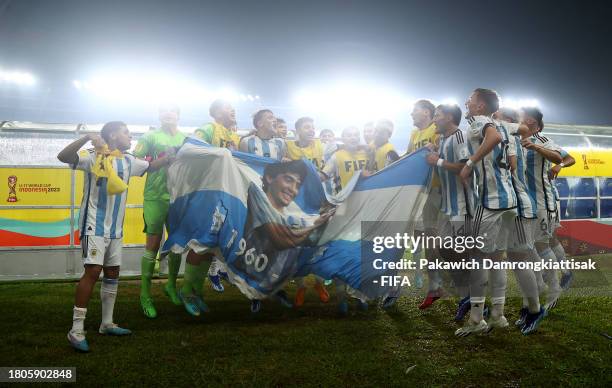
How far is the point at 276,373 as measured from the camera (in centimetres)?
344

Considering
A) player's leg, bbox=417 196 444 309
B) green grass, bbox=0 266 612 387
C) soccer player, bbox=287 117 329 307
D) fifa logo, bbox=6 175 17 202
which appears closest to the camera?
green grass, bbox=0 266 612 387

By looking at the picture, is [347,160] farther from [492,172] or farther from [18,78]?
[18,78]

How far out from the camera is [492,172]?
455 cm

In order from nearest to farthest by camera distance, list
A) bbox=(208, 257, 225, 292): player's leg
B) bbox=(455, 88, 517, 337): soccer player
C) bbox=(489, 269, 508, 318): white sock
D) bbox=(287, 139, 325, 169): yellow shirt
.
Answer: bbox=(455, 88, 517, 337): soccer player
bbox=(489, 269, 508, 318): white sock
bbox=(287, 139, 325, 169): yellow shirt
bbox=(208, 257, 225, 292): player's leg

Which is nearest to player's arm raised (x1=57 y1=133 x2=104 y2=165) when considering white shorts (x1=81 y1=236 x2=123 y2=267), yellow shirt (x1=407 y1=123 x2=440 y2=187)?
white shorts (x1=81 y1=236 x2=123 y2=267)

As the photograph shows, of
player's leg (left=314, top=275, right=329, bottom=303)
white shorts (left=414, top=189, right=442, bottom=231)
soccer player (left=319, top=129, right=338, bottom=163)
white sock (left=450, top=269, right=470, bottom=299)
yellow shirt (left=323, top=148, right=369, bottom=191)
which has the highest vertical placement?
soccer player (left=319, top=129, right=338, bottom=163)

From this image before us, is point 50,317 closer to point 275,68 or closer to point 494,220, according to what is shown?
point 494,220

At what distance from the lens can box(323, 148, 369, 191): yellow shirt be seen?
6883 millimetres

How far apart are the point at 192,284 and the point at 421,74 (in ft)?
97.2

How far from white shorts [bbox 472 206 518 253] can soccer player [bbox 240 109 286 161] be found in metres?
2.57

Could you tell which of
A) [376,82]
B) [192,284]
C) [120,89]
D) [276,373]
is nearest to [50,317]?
[192,284]

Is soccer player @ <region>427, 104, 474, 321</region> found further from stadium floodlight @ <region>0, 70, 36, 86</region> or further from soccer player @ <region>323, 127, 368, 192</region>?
stadium floodlight @ <region>0, 70, 36, 86</region>

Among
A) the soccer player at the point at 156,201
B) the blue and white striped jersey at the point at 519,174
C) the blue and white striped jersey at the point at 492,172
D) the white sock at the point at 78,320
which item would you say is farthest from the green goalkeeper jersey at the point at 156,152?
the blue and white striped jersey at the point at 519,174

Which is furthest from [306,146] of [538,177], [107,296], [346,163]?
[107,296]
